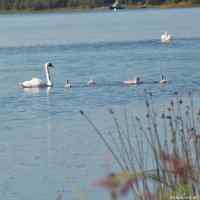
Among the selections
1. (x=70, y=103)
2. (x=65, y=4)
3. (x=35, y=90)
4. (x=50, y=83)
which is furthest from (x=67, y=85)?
(x=65, y=4)

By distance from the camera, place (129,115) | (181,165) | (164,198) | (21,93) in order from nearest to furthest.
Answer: (181,165) → (164,198) → (129,115) → (21,93)

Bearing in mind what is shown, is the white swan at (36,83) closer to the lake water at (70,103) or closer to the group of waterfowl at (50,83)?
the group of waterfowl at (50,83)

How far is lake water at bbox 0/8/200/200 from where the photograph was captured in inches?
374

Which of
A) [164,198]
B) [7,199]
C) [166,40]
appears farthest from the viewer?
[166,40]

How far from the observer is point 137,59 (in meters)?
26.3

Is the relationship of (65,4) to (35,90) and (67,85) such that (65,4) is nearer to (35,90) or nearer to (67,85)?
(35,90)

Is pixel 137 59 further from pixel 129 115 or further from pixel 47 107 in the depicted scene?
pixel 129 115

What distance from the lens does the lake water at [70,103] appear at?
951cm

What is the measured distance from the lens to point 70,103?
16.6m

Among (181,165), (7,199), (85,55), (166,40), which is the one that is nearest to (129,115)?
(7,199)

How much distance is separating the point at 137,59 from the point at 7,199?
58.4 feet

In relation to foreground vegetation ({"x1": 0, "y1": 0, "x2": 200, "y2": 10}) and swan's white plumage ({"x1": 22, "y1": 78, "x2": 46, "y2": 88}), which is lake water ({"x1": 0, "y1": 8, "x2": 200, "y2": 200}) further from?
foreground vegetation ({"x1": 0, "y1": 0, "x2": 200, "y2": 10})

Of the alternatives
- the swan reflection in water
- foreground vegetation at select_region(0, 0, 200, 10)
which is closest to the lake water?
the swan reflection in water

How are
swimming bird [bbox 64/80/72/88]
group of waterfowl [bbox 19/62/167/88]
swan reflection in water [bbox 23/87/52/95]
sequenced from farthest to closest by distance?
swan reflection in water [bbox 23/87/52/95] < swimming bird [bbox 64/80/72/88] < group of waterfowl [bbox 19/62/167/88]
